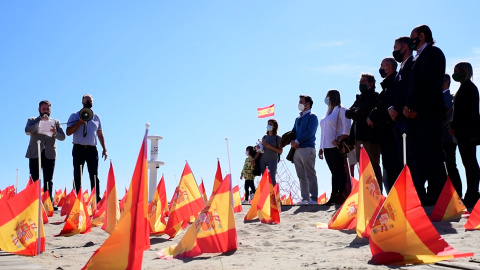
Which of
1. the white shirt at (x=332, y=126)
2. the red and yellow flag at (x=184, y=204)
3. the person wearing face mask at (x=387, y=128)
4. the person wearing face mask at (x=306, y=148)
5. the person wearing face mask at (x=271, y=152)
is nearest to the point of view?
the red and yellow flag at (x=184, y=204)

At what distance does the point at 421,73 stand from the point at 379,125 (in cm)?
122

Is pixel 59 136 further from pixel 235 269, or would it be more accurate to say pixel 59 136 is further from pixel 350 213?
pixel 235 269

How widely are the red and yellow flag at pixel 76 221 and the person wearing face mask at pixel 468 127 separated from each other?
462 centimetres

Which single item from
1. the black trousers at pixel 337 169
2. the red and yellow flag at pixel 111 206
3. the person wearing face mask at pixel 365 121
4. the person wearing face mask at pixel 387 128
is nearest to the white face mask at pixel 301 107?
the black trousers at pixel 337 169

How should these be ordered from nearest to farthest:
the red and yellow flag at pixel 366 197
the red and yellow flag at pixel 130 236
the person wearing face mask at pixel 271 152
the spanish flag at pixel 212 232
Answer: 1. the red and yellow flag at pixel 130 236
2. the spanish flag at pixel 212 232
3. the red and yellow flag at pixel 366 197
4. the person wearing face mask at pixel 271 152

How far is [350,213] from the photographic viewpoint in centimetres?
571

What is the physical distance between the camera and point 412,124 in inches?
231

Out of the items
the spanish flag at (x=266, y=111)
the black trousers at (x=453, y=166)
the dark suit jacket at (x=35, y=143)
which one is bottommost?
the black trousers at (x=453, y=166)

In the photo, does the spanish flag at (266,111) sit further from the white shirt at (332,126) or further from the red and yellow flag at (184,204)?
the red and yellow flag at (184,204)

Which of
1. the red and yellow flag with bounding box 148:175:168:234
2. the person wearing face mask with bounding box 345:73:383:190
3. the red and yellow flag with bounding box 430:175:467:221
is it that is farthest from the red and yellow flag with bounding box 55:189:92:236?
the red and yellow flag with bounding box 430:175:467:221

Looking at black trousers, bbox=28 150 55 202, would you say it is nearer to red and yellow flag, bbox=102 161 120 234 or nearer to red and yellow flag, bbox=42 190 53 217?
red and yellow flag, bbox=42 190 53 217

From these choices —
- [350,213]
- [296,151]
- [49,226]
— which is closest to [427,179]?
[350,213]

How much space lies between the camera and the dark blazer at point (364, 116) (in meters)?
7.09

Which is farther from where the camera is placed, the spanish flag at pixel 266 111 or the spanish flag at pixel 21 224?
the spanish flag at pixel 266 111
